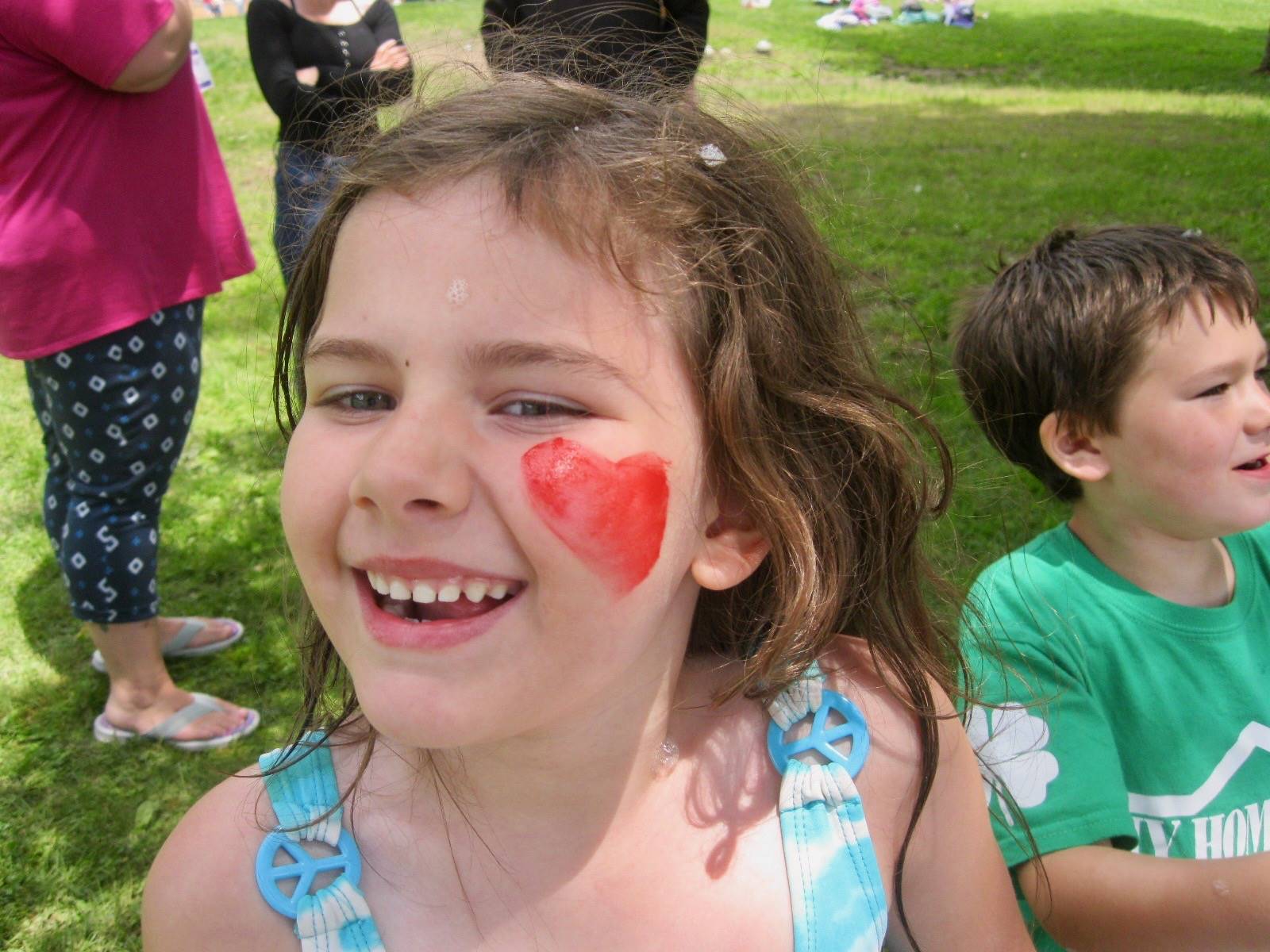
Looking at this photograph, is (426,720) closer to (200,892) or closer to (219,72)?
(200,892)

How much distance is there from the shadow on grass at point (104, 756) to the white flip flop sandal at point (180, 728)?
0.09ft

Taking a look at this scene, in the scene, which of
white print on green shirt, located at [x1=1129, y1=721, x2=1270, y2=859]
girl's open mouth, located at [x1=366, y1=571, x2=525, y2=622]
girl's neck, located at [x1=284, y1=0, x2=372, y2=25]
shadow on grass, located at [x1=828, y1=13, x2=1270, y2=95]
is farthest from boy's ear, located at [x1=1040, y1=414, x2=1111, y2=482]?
shadow on grass, located at [x1=828, y1=13, x2=1270, y2=95]

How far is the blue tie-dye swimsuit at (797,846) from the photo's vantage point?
1402mm

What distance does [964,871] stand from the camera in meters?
1.65

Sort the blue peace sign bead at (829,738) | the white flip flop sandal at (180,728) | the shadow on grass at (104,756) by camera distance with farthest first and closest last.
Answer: the white flip flop sandal at (180,728), the shadow on grass at (104,756), the blue peace sign bead at (829,738)

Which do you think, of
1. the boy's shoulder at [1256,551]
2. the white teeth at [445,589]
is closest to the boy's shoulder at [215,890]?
the white teeth at [445,589]

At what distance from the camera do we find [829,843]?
61.6 inches

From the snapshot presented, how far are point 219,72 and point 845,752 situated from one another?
14603 mm

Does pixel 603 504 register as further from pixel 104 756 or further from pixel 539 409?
pixel 104 756

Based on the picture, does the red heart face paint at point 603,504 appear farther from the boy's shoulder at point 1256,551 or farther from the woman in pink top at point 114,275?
the woman in pink top at point 114,275

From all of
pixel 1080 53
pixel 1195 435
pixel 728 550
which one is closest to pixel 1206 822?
pixel 1195 435

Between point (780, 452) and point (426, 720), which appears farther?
point (780, 452)

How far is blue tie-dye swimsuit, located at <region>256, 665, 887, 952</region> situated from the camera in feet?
4.60

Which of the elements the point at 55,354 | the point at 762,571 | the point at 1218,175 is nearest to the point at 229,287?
the point at 55,354
